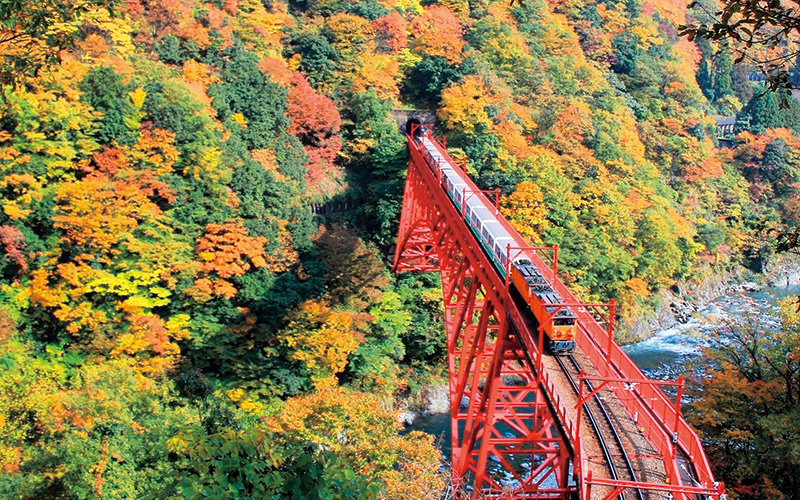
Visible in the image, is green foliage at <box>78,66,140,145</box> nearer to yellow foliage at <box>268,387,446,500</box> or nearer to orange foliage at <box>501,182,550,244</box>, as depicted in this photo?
yellow foliage at <box>268,387,446,500</box>

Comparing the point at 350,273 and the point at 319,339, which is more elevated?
the point at 350,273

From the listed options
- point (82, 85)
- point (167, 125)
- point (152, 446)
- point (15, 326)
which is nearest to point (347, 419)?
point (152, 446)

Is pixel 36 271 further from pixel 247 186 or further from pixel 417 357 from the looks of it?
pixel 417 357

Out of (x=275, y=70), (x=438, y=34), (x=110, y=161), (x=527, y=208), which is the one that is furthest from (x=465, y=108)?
(x=110, y=161)

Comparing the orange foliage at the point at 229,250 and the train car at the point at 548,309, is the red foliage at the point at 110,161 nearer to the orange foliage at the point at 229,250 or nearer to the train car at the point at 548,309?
the orange foliage at the point at 229,250

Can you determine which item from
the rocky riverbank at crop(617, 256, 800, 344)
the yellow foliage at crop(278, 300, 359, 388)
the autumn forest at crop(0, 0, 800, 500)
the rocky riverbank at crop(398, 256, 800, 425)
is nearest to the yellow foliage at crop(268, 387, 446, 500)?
the autumn forest at crop(0, 0, 800, 500)

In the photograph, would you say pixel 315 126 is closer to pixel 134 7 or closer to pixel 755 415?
pixel 134 7
